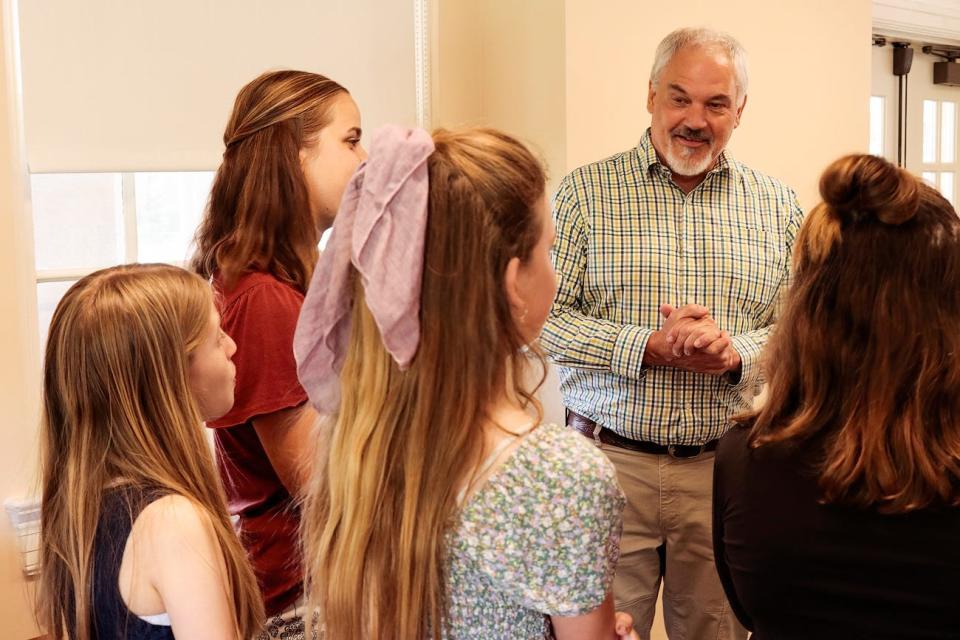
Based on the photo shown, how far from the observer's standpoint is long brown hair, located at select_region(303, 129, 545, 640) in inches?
41.3

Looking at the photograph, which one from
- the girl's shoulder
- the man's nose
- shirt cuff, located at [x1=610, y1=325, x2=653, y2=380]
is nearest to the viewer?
the girl's shoulder

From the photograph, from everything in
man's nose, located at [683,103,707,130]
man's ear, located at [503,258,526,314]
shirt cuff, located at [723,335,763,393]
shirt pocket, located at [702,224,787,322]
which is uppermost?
man's nose, located at [683,103,707,130]

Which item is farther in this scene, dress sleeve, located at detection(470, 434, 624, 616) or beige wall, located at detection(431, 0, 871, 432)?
beige wall, located at detection(431, 0, 871, 432)

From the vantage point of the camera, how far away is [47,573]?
129cm

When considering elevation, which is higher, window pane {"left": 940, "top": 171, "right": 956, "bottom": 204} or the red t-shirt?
window pane {"left": 940, "top": 171, "right": 956, "bottom": 204}

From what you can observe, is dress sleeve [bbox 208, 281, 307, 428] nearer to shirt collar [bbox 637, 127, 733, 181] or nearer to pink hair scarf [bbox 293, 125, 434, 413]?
pink hair scarf [bbox 293, 125, 434, 413]

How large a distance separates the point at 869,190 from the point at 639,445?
3.93 ft

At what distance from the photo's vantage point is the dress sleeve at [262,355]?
4.92 ft

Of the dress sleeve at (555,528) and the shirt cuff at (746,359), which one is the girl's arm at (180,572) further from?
the shirt cuff at (746,359)

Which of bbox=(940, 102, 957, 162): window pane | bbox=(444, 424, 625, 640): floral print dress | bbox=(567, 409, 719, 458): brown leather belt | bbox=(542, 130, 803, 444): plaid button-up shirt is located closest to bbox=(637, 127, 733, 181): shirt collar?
bbox=(542, 130, 803, 444): plaid button-up shirt

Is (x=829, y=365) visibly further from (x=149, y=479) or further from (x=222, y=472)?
(x=222, y=472)

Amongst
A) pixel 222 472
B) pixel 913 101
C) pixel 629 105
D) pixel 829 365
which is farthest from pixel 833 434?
pixel 913 101

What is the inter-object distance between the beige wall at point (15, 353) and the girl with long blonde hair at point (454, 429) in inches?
55.3

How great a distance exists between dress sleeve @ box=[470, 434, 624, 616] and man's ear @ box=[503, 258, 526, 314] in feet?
0.51
